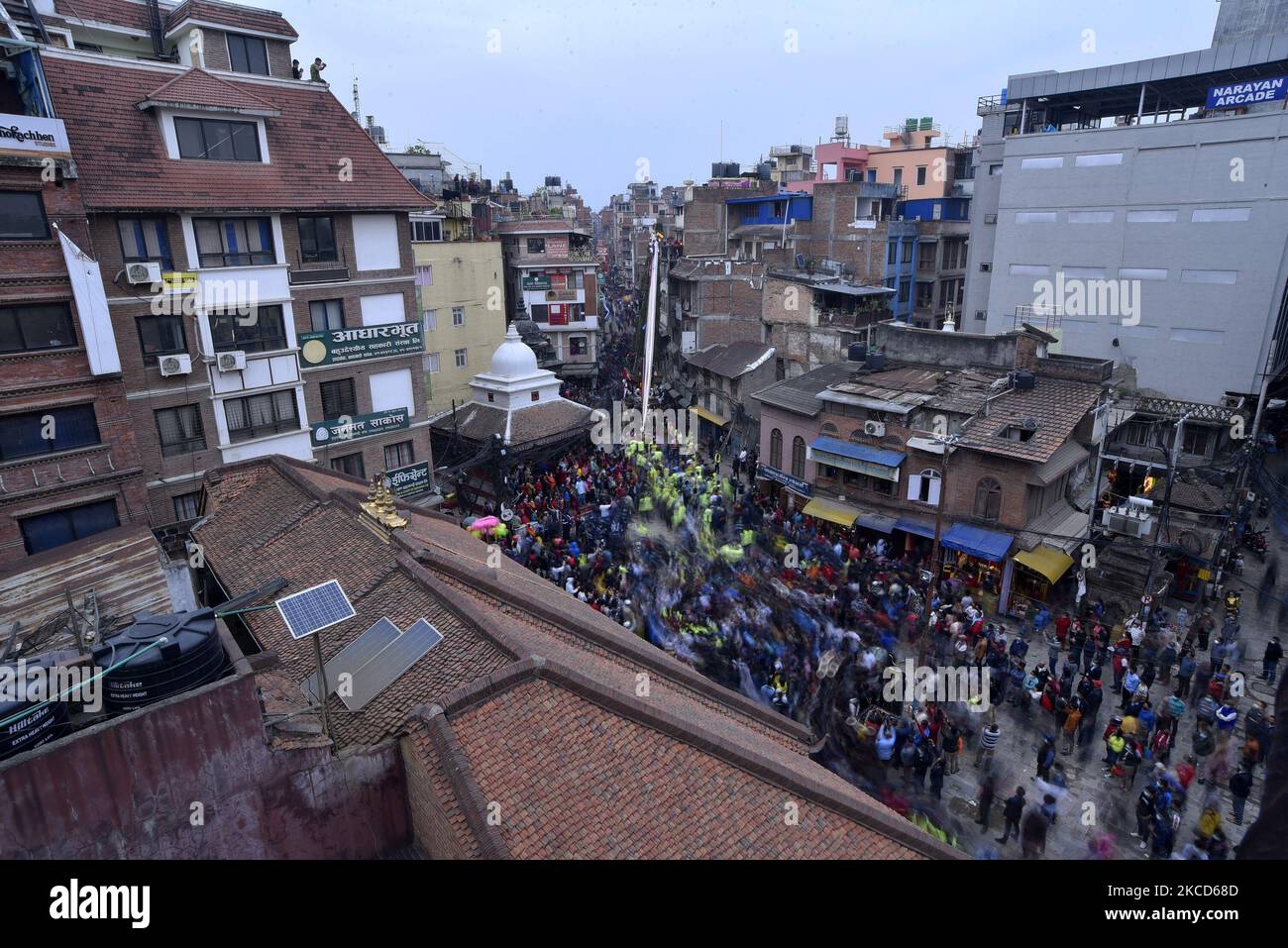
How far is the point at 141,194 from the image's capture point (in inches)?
816

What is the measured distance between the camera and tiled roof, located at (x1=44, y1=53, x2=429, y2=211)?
20.7 meters

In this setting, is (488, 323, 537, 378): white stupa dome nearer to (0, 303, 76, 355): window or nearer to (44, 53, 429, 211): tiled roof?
(44, 53, 429, 211): tiled roof

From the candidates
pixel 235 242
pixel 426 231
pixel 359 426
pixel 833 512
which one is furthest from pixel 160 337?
pixel 833 512

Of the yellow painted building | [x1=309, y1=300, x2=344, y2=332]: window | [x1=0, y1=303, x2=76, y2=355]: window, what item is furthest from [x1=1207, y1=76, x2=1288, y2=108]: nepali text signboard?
[x1=0, y1=303, x2=76, y2=355]: window

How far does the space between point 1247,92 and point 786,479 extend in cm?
2649

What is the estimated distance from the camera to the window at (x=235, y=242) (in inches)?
877

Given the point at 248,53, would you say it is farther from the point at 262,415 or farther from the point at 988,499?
the point at 988,499

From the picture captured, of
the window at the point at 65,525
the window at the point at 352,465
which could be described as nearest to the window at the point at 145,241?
the window at the point at 65,525

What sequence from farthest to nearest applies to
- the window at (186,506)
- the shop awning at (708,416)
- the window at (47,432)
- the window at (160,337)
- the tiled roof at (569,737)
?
the shop awning at (708,416)
the window at (186,506)
the window at (160,337)
the window at (47,432)
the tiled roof at (569,737)

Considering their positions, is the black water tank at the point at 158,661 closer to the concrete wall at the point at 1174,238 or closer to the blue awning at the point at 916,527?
the blue awning at the point at 916,527

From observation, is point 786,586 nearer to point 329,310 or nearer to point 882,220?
point 329,310

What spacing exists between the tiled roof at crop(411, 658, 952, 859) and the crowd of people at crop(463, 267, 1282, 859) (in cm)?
510

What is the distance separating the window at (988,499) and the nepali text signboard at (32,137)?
2764 cm
